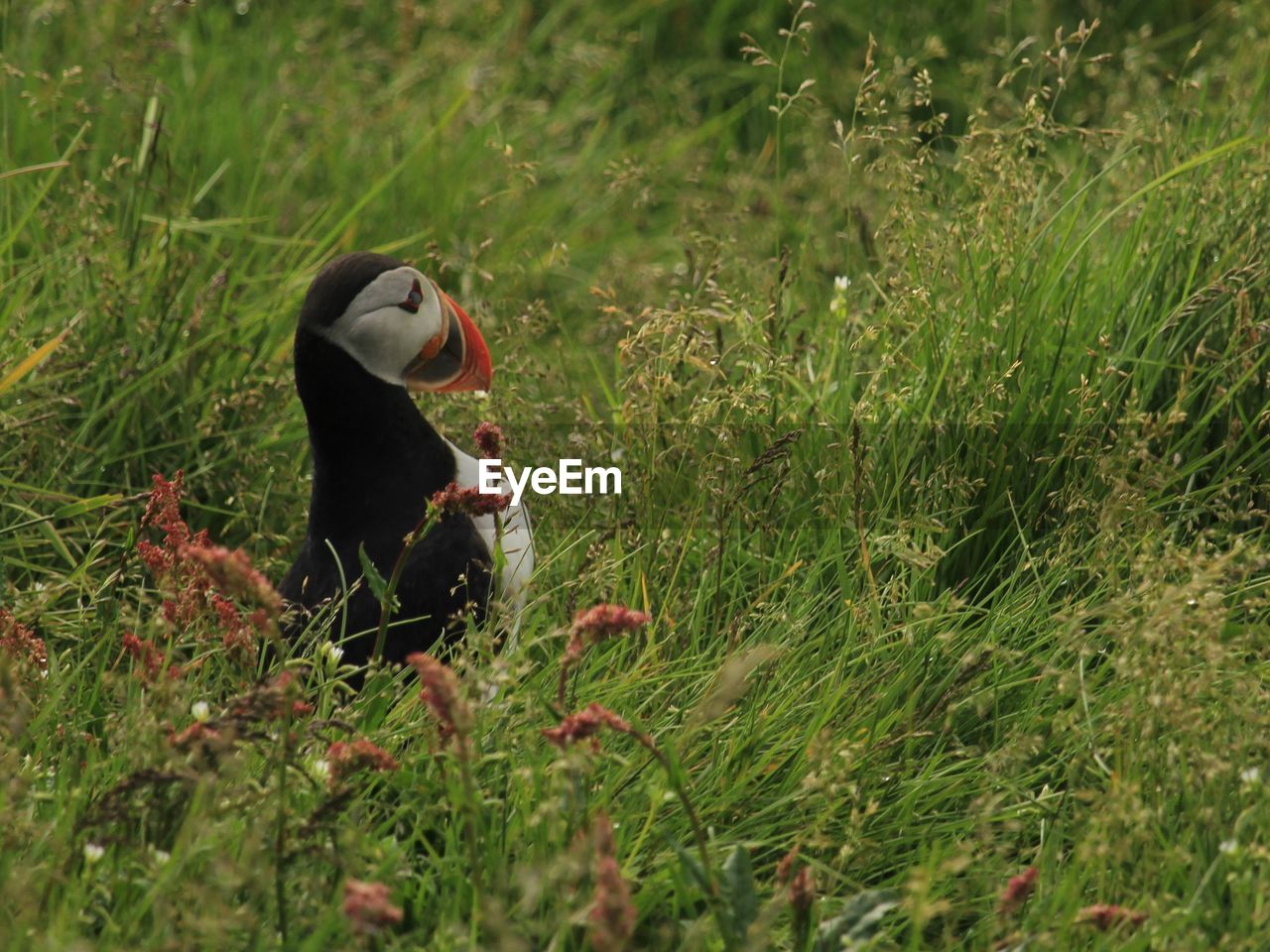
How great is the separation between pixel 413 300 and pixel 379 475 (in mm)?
356

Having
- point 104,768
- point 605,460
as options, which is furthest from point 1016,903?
point 605,460

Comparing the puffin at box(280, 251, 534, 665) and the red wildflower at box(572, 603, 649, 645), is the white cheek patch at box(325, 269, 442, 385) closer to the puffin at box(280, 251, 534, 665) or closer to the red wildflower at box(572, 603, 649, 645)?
the puffin at box(280, 251, 534, 665)

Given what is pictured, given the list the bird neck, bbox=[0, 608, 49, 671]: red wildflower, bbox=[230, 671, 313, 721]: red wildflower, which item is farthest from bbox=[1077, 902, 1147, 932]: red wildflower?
bbox=[0, 608, 49, 671]: red wildflower

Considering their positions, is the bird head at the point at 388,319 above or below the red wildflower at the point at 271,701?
above

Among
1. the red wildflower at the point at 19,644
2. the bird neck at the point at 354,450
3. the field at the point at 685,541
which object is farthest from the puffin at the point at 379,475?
the red wildflower at the point at 19,644

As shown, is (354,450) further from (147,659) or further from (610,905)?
(610,905)

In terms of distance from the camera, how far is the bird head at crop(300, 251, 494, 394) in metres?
3.29

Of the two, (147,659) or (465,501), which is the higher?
(465,501)

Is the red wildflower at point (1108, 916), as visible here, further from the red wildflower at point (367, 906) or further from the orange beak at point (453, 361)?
the orange beak at point (453, 361)

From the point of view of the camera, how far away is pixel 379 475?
11.1ft

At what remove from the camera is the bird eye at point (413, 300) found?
132 inches

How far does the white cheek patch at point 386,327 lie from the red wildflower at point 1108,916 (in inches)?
68.9

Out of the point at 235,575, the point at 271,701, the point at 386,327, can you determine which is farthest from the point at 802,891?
the point at 386,327

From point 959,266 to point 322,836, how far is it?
1993 mm
